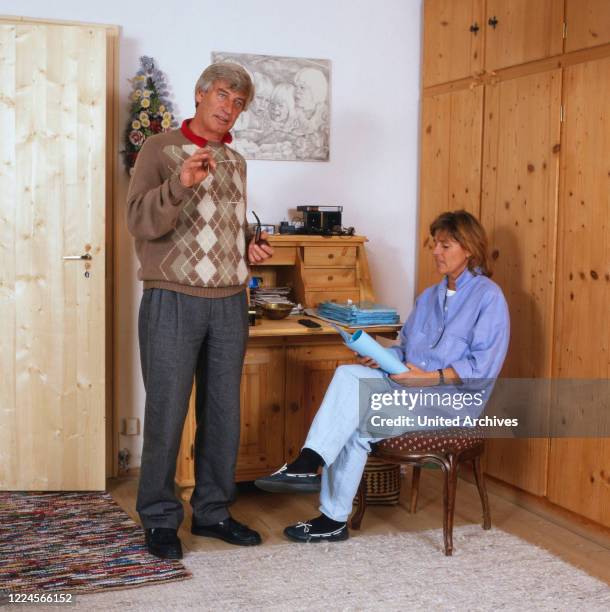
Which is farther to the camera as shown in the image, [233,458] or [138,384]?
[138,384]

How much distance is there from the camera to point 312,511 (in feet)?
11.7

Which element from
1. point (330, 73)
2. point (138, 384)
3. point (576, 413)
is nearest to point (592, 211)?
point (576, 413)

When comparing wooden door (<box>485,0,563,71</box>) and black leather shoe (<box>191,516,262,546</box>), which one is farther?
wooden door (<box>485,0,563,71</box>)

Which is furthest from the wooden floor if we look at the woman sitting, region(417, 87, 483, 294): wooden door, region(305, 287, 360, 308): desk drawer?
region(417, 87, 483, 294): wooden door

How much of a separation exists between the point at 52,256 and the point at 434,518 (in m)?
1.83

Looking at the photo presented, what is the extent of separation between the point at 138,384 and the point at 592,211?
6.79ft

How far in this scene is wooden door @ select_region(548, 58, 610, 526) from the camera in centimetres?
325

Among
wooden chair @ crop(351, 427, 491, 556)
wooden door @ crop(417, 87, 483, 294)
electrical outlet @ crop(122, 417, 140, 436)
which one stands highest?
wooden door @ crop(417, 87, 483, 294)

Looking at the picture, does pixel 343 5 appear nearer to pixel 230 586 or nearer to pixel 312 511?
pixel 312 511

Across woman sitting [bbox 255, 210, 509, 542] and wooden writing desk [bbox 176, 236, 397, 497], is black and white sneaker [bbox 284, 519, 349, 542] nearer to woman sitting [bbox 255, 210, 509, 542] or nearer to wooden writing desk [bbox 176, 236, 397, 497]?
woman sitting [bbox 255, 210, 509, 542]

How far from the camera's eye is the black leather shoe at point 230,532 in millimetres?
3129

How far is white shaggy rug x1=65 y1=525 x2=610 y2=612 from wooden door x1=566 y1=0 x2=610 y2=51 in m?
1.81

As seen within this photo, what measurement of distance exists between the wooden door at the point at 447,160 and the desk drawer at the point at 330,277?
0.41 metres

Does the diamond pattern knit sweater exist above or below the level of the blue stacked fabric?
above
